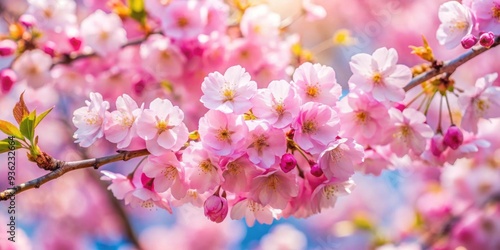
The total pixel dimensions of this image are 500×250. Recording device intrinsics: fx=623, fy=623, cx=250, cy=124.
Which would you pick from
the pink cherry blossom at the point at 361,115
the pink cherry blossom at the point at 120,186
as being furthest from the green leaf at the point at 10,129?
the pink cherry blossom at the point at 361,115

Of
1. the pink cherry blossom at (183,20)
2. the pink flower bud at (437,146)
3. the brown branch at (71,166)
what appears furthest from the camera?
the pink cherry blossom at (183,20)

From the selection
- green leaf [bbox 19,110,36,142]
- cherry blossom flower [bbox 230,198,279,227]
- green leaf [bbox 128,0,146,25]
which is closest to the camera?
green leaf [bbox 19,110,36,142]

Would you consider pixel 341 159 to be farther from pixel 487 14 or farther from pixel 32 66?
pixel 32 66

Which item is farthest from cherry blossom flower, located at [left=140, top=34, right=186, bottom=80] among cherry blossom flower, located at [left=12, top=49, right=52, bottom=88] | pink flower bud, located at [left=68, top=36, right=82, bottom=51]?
cherry blossom flower, located at [left=12, top=49, right=52, bottom=88]

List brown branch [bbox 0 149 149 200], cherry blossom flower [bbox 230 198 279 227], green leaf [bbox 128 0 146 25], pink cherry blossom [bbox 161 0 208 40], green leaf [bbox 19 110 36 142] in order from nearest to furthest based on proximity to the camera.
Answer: brown branch [bbox 0 149 149 200]
green leaf [bbox 19 110 36 142]
cherry blossom flower [bbox 230 198 279 227]
pink cherry blossom [bbox 161 0 208 40]
green leaf [bbox 128 0 146 25]

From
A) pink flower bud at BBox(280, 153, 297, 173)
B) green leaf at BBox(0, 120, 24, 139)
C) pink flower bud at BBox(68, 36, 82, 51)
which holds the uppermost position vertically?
green leaf at BBox(0, 120, 24, 139)

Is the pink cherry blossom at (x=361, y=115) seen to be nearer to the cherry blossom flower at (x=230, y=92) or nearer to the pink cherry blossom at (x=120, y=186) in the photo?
the cherry blossom flower at (x=230, y=92)

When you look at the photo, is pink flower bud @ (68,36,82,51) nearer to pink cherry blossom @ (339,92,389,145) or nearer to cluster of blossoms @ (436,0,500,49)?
pink cherry blossom @ (339,92,389,145)

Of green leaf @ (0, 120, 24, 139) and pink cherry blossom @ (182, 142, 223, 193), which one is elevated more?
green leaf @ (0, 120, 24, 139)
